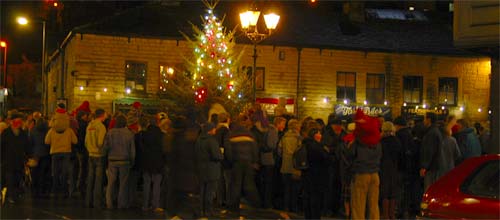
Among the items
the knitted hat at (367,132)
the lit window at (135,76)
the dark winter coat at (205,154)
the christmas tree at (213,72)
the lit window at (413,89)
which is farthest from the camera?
the lit window at (413,89)

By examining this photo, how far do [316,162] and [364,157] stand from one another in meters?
1.14

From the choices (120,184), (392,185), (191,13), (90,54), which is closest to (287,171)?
(392,185)

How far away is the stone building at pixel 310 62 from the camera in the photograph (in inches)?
1292

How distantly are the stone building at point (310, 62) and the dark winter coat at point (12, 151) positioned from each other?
16.6 meters

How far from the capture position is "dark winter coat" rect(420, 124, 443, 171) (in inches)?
547

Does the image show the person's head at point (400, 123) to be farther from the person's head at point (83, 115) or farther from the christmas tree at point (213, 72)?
the christmas tree at point (213, 72)

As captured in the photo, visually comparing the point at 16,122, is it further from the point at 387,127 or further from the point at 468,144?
the point at 468,144

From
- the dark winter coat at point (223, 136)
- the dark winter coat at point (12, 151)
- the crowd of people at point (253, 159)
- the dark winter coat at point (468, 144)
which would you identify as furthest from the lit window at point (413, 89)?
the dark winter coat at point (12, 151)

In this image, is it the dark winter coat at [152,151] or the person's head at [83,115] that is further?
the person's head at [83,115]

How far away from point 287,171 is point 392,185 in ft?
7.20

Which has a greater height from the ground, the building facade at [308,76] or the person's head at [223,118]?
the building facade at [308,76]

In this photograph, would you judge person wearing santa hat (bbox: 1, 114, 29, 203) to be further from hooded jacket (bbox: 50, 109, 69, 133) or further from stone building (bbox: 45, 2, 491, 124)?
stone building (bbox: 45, 2, 491, 124)

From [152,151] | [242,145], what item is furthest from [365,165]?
[152,151]

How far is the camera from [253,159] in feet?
44.7
